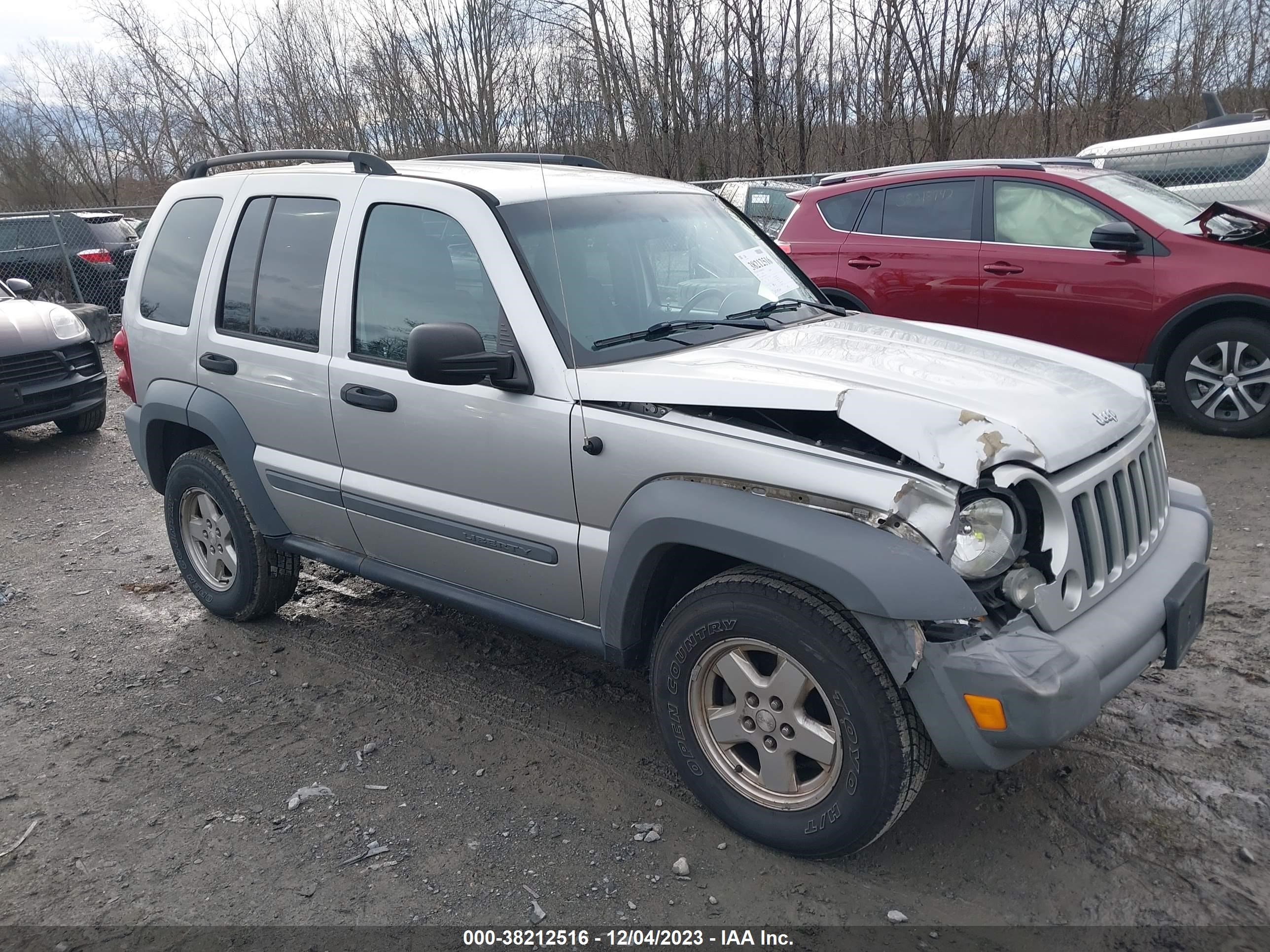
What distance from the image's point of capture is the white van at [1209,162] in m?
8.30

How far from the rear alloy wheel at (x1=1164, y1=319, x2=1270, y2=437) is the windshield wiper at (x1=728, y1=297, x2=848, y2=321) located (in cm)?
378

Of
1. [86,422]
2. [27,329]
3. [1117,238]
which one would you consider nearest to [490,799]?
[1117,238]

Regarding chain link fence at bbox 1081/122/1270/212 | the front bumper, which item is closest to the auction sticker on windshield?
the front bumper

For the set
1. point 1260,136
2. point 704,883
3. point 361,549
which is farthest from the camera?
point 1260,136

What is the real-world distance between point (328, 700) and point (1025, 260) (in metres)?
5.59

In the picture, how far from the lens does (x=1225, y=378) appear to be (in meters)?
6.55

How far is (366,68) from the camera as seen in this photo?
2278cm

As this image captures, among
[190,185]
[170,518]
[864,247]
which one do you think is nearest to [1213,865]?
[170,518]

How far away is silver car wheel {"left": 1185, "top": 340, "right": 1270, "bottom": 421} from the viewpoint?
21.2 ft

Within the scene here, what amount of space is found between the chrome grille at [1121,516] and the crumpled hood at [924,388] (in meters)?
0.12

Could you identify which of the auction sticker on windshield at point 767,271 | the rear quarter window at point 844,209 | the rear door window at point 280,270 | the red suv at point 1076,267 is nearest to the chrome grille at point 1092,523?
the auction sticker on windshield at point 767,271

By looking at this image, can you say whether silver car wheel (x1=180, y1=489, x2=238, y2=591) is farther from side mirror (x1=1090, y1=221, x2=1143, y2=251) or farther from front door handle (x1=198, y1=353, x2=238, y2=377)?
side mirror (x1=1090, y1=221, x2=1143, y2=251)

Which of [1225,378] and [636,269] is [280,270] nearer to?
[636,269]

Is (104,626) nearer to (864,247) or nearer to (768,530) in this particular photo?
(768,530)
